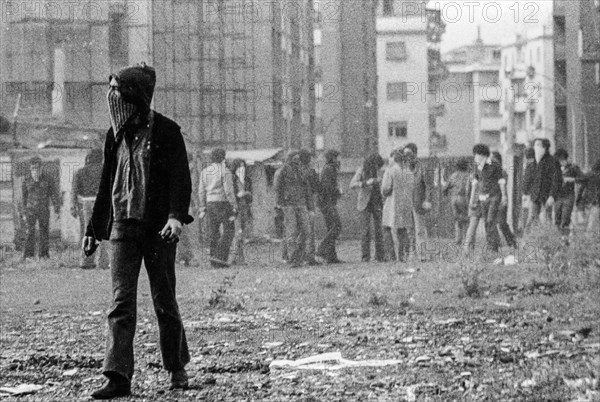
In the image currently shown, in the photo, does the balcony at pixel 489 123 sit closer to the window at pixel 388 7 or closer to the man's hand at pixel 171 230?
the window at pixel 388 7

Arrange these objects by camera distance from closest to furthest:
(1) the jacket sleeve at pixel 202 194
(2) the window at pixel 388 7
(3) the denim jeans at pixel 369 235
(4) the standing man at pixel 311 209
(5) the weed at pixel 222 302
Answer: (5) the weed at pixel 222 302
(2) the window at pixel 388 7
(1) the jacket sleeve at pixel 202 194
(4) the standing man at pixel 311 209
(3) the denim jeans at pixel 369 235

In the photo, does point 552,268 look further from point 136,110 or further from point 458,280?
point 136,110

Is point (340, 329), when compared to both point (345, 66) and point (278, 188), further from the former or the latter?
point (278, 188)

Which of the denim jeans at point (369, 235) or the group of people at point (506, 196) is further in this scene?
the denim jeans at point (369, 235)

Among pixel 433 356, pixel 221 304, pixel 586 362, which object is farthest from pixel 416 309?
pixel 586 362

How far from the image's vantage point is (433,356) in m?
7.21

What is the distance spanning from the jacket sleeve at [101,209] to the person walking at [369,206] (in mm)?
8655

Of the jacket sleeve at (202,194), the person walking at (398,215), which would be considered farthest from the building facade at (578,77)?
the jacket sleeve at (202,194)

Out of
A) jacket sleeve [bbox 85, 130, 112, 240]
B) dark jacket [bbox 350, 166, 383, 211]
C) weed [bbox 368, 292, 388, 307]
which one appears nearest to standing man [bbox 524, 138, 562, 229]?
dark jacket [bbox 350, 166, 383, 211]

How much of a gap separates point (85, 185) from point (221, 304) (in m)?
3.30

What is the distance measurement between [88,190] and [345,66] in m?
2.71

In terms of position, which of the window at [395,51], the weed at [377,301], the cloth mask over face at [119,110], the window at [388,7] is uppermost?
the window at [388,7]

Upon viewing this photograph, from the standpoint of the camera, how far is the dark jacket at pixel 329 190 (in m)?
14.1

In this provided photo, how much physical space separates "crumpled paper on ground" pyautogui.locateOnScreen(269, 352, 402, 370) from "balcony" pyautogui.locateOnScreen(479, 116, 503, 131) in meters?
6.19
